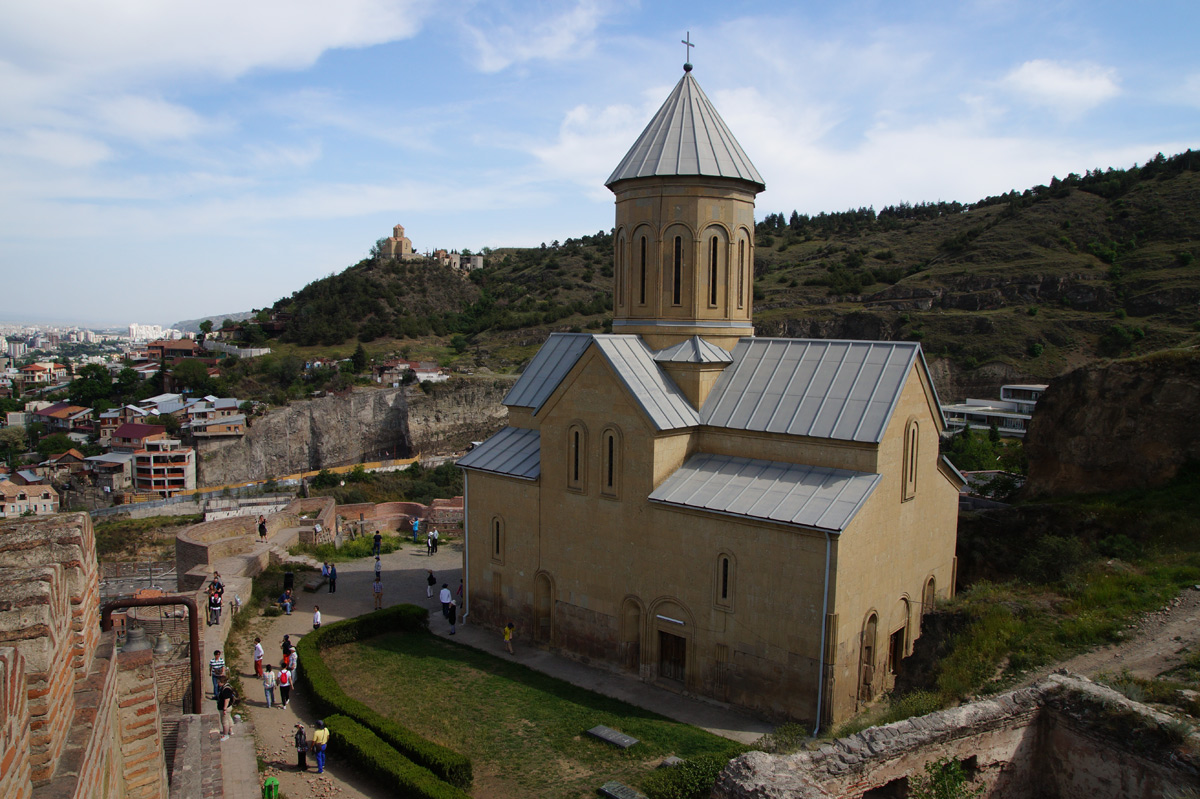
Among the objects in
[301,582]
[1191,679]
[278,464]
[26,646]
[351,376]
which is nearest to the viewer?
[26,646]

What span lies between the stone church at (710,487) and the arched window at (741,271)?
0.04m

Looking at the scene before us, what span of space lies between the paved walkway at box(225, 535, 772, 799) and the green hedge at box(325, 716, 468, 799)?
19 cm

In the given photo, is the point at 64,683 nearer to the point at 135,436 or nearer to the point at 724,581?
the point at 724,581

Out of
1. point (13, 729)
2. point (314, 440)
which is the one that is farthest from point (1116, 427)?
point (314, 440)

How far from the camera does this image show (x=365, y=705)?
1131 cm

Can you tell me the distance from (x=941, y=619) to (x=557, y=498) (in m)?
6.34

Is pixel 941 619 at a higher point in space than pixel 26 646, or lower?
lower

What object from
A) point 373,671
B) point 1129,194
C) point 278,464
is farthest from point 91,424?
point 1129,194

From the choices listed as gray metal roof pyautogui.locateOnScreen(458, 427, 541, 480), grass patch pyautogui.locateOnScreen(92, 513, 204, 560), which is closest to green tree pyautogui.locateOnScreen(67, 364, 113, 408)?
grass patch pyautogui.locateOnScreen(92, 513, 204, 560)

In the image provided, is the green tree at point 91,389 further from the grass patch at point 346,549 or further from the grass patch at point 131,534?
the grass patch at point 346,549

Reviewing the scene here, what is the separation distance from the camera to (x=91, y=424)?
5800 cm

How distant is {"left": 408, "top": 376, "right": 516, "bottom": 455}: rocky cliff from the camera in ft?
171

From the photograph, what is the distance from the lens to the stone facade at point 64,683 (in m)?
3.16

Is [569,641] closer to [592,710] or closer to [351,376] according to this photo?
[592,710]
